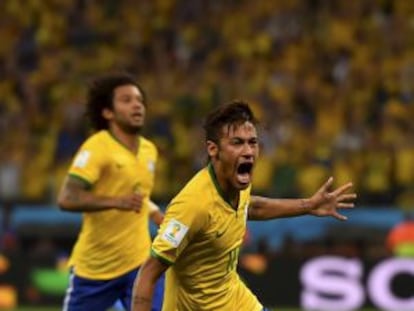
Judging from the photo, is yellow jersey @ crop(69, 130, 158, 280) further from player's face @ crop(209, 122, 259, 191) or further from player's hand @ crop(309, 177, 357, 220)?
player's face @ crop(209, 122, 259, 191)

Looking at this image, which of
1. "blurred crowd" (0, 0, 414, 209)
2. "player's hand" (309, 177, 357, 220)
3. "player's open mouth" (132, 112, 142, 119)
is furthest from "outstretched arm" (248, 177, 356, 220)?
"blurred crowd" (0, 0, 414, 209)

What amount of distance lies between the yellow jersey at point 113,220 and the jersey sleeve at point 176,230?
237 centimetres

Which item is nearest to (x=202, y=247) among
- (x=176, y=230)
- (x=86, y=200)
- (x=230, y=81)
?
(x=176, y=230)

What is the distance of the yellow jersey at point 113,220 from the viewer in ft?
29.2

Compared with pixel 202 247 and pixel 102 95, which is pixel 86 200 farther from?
pixel 202 247

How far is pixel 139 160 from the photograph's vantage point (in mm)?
9047

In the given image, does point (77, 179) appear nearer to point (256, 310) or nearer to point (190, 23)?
point (256, 310)

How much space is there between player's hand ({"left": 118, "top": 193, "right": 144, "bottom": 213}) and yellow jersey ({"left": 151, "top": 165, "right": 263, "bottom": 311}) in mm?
1400

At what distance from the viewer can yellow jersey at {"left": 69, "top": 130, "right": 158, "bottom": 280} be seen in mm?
8891

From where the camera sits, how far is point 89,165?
8.79 m

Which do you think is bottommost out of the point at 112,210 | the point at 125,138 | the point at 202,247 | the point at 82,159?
the point at 202,247

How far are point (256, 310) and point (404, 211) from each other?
8.75 metres

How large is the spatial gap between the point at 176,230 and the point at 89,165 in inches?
96.3

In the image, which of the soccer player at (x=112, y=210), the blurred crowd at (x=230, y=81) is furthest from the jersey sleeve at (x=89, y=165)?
the blurred crowd at (x=230, y=81)
